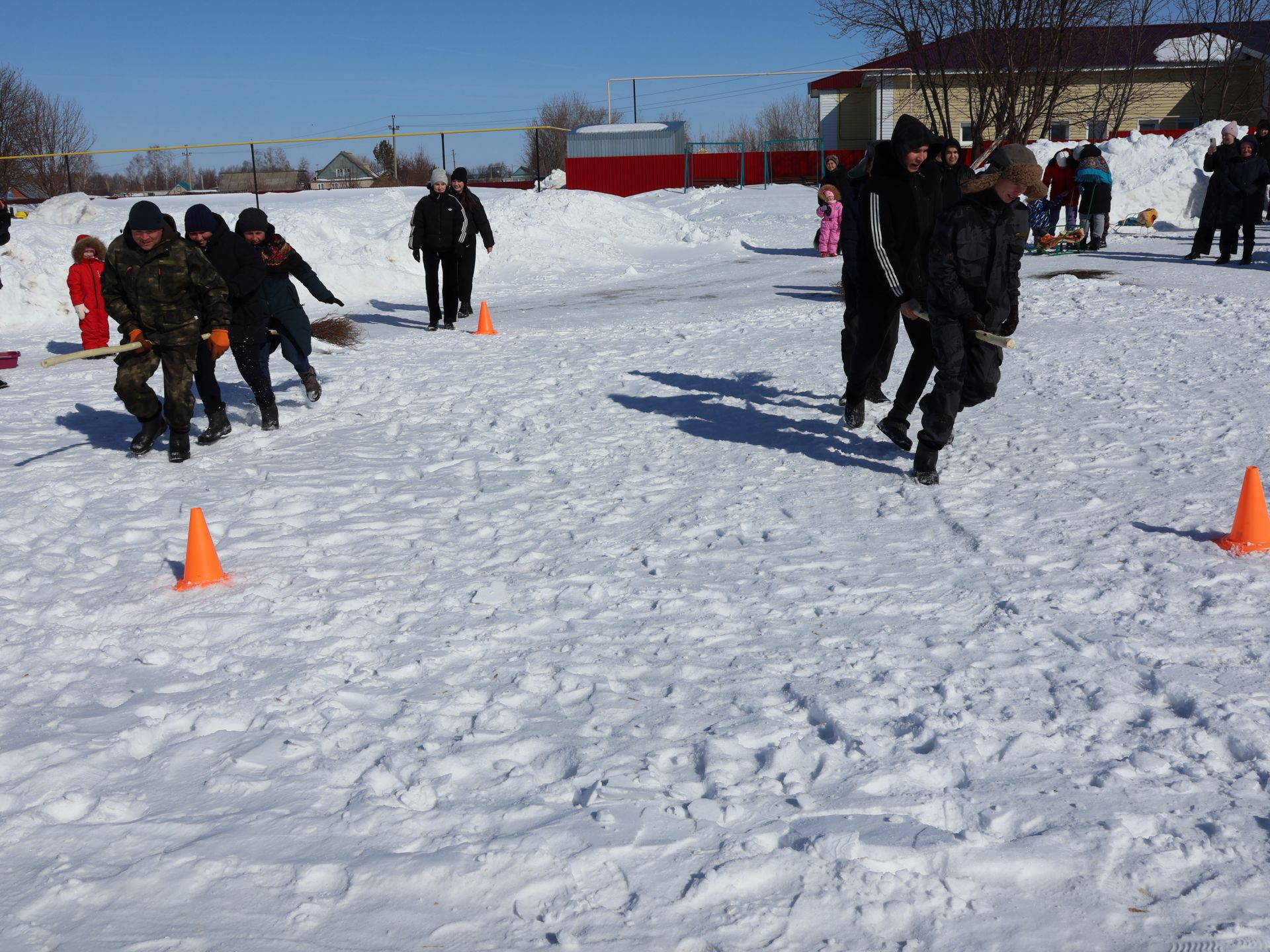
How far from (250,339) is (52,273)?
950 cm

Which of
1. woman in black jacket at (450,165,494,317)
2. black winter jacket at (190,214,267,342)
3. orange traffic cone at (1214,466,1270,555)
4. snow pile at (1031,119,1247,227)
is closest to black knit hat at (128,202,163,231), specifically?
black winter jacket at (190,214,267,342)

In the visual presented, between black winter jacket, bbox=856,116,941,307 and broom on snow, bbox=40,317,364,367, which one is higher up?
black winter jacket, bbox=856,116,941,307

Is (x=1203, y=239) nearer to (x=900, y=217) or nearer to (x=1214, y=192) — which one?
(x=1214, y=192)

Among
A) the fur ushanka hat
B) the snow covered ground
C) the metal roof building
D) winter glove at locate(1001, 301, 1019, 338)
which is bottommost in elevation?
the snow covered ground

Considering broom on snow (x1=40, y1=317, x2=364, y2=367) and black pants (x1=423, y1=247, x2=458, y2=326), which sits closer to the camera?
broom on snow (x1=40, y1=317, x2=364, y2=367)

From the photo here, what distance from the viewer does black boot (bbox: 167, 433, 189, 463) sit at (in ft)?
24.2

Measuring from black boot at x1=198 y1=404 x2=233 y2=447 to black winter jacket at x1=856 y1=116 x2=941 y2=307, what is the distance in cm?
483

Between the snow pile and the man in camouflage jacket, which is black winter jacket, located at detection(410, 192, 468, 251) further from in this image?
the snow pile

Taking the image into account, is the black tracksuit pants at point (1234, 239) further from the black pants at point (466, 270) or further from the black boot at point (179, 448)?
the black boot at point (179, 448)

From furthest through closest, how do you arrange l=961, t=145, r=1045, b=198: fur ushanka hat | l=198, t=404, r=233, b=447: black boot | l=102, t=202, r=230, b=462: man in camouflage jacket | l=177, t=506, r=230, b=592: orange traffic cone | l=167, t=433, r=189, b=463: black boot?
l=198, t=404, r=233, b=447: black boot → l=167, t=433, r=189, b=463: black boot → l=102, t=202, r=230, b=462: man in camouflage jacket → l=961, t=145, r=1045, b=198: fur ushanka hat → l=177, t=506, r=230, b=592: orange traffic cone

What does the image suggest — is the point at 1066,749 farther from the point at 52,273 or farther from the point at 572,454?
the point at 52,273

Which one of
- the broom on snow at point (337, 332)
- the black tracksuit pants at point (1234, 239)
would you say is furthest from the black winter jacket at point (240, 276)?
the black tracksuit pants at point (1234, 239)

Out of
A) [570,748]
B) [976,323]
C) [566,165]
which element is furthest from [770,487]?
[566,165]

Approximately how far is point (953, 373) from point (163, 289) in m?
5.12
